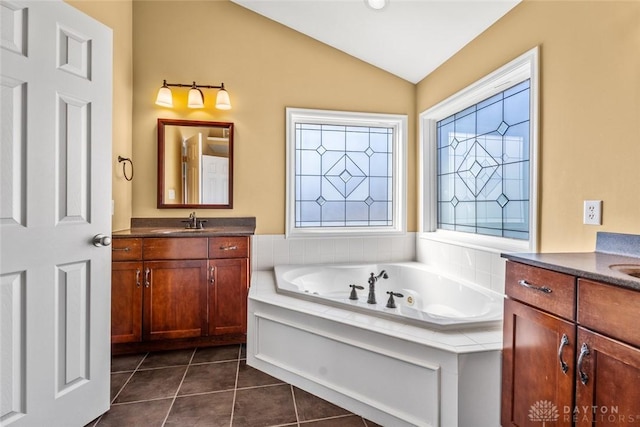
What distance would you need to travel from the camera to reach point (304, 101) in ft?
10.3

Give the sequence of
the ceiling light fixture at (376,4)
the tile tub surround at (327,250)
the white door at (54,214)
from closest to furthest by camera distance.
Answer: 1. the white door at (54,214)
2. the ceiling light fixture at (376,4)
3. the tile tub surround at (327,250)

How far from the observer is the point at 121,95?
8.84 ft

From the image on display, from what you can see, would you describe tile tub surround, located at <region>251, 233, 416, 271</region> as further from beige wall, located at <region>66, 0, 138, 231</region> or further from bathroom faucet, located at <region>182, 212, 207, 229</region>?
beige wall, located at <region>66, 0, 138, 231</region>

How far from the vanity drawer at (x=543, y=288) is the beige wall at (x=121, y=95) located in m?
2.74

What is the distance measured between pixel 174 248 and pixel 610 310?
8.11 ft

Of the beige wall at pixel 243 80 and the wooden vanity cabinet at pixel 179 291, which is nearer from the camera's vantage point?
the wooden vanity cabinet at pixel 179 291

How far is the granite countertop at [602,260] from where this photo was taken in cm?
104

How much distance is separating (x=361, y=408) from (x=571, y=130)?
1825 millimetres

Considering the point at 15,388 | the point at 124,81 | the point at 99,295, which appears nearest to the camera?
the point at 15,388

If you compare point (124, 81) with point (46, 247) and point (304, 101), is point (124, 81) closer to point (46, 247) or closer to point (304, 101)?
point (304, 101)

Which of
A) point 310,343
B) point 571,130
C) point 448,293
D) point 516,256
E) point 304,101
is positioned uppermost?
point 304,101

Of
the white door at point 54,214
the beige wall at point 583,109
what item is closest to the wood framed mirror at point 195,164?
the white door at point 54,214

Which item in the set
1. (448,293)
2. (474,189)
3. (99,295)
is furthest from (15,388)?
(474,189)

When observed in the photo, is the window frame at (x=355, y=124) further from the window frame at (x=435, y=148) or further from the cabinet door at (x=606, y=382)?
the cabinet door at (x=606, y=382)
